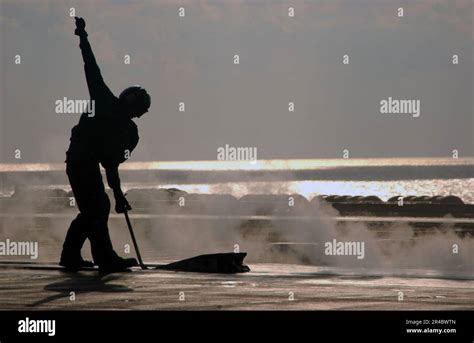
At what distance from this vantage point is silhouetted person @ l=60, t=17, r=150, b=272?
77.5 ft

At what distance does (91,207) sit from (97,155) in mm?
857

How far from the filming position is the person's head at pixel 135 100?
23.8 metres

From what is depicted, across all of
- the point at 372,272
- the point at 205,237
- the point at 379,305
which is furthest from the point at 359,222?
the point at 379,305

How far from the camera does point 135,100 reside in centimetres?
2384

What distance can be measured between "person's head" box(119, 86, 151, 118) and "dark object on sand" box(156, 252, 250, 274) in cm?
262

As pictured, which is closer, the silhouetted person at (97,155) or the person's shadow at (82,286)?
the person's shadow at (82,286)

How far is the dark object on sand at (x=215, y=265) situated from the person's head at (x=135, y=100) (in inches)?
103

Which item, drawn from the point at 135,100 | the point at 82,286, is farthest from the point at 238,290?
the point at 135,100

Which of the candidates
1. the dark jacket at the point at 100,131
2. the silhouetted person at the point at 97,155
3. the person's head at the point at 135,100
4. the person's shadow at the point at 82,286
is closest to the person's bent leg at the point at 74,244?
the silhouetted person at the point at 97,155
